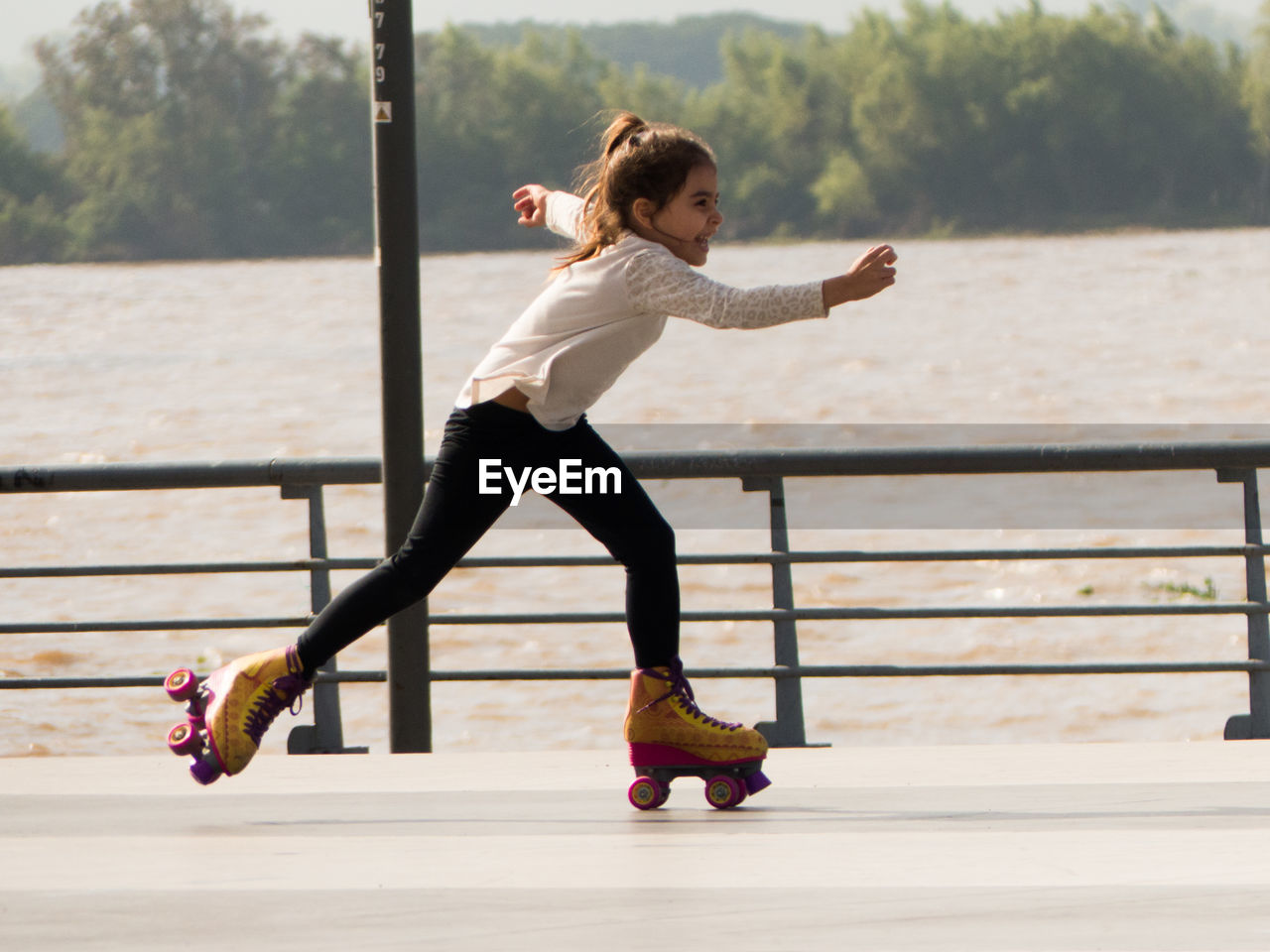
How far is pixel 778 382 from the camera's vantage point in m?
44.5

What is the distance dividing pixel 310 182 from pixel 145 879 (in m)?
68.3

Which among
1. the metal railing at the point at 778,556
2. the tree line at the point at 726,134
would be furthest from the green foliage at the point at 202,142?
the metal railing at the point at 778,556

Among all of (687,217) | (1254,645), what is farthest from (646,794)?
(1254,645)

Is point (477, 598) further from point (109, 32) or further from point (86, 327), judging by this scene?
point (109, 32)

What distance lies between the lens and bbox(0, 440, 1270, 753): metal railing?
511 cm

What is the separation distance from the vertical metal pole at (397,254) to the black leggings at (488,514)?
90 cm

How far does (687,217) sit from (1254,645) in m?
2.54

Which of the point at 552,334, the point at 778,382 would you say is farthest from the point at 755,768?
the point at 778,382

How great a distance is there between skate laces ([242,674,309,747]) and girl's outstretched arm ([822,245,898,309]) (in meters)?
1.40

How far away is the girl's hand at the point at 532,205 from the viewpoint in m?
→ 4.25

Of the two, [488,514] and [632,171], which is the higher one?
[632,171]

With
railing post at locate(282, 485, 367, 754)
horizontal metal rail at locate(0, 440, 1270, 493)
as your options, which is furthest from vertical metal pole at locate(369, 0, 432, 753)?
railing post at locate(282, 485, 367, 754)

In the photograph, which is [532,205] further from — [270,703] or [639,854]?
[639,854]

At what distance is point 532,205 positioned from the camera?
14.2 ft
